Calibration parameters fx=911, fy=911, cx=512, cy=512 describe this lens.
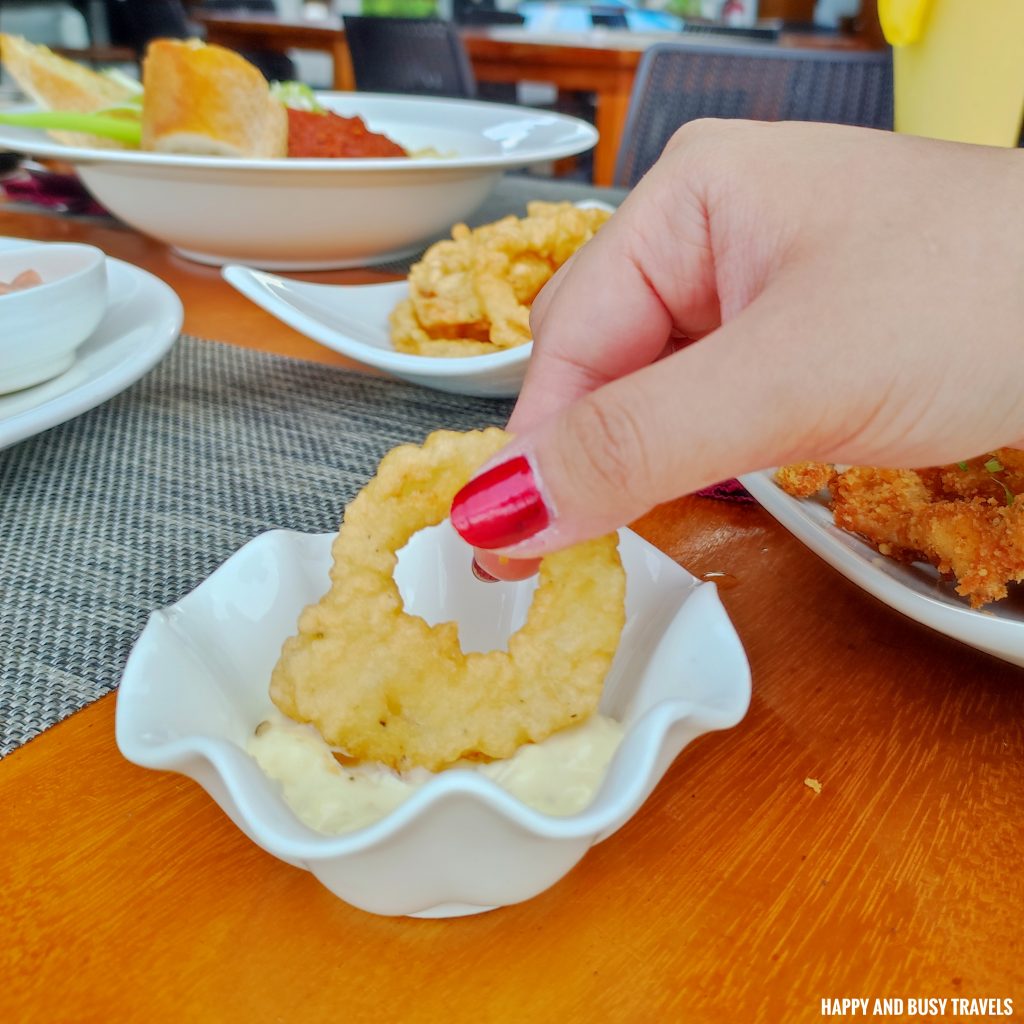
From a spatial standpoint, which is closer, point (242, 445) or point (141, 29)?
point (242, 445)

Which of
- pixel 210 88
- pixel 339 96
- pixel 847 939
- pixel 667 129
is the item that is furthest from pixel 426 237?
pixel 847 939

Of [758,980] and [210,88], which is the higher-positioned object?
[210,88]

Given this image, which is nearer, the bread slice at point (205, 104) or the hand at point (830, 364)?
the hand at point (830, 364)

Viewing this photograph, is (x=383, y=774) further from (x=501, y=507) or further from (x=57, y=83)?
(x=57, y=83)

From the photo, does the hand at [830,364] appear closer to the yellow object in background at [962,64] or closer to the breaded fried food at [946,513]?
the breaded fried food at [946,513]

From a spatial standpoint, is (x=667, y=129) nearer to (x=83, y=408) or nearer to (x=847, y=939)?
(x=83, y=408)

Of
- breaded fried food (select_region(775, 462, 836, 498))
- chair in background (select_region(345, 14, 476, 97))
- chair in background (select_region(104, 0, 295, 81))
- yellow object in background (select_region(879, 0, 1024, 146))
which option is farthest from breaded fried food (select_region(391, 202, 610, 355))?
chair in background (select_region(104, 0, 295, 81))

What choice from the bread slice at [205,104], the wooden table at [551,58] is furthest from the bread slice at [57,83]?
the wooden table at [551,58]
